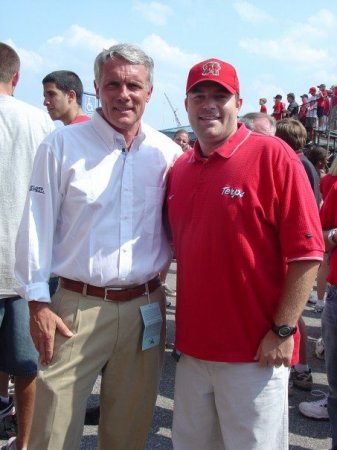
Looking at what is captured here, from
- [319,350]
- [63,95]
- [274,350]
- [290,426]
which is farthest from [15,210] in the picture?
[319,350]

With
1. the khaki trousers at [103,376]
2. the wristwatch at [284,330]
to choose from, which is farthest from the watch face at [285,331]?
the khaki trousers at [103,376]

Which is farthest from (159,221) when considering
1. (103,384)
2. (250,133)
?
(103,384)

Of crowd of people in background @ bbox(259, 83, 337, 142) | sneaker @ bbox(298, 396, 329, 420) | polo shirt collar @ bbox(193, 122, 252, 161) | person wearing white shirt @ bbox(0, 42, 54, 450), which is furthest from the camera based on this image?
crowd of people in background @ bbox(259, 83, 337, 142)

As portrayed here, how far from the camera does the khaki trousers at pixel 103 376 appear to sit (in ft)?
7.00

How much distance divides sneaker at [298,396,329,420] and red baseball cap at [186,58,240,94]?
2.44 m

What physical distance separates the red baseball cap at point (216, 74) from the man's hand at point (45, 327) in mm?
1122

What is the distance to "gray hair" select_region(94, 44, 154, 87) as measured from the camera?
2160mm

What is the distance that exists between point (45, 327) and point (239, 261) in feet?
2.78

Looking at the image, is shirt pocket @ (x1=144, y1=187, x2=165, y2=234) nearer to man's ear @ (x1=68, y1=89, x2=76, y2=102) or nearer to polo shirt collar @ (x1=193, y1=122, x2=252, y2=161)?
polo shirt collar @ (x1=193, y1=122, x2=252, y2=161)

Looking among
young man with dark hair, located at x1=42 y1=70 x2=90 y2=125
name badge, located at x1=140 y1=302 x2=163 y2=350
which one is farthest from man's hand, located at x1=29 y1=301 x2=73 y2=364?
young man with dark hair, located at x1=42 y1=70 x2=90 y2=125

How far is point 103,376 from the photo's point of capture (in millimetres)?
Result: 2311

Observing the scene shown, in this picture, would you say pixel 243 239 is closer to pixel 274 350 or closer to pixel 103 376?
pixel 274 350

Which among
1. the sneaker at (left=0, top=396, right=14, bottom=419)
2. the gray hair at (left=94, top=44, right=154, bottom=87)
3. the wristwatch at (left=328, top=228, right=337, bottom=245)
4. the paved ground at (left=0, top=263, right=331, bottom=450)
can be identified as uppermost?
the gray hair at (left=94, top=44, right=154, bottom=87)

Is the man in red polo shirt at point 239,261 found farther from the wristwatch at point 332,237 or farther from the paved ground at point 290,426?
the paved ground at point 290,426
